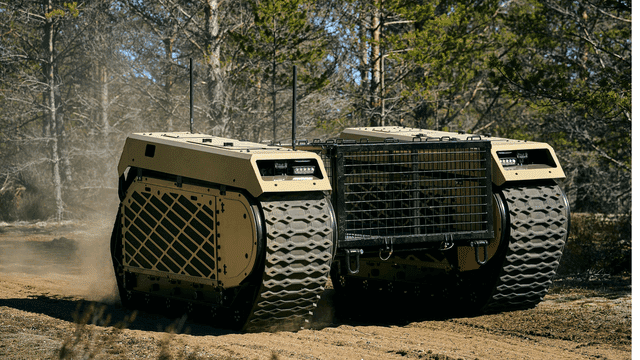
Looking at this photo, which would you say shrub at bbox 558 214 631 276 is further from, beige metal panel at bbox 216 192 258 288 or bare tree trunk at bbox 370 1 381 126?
beige metal panel at bbox 216 192 258 288

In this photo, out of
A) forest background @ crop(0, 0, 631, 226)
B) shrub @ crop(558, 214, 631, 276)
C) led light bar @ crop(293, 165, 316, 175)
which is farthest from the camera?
forest background @ crop(0, 0, 631, 226)

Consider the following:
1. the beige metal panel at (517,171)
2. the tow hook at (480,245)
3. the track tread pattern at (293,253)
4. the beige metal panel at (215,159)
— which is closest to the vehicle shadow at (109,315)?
the track tread pattern at (293,253)

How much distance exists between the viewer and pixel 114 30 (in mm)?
20281

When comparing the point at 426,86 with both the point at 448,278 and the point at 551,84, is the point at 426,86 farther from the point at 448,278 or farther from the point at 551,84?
the point at 448,278

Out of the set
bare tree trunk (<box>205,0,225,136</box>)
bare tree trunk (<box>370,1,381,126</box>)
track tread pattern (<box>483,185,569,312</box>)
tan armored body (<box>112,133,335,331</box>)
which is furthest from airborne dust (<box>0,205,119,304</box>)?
bare tree trunk (<box>370,1,381,126</box>)

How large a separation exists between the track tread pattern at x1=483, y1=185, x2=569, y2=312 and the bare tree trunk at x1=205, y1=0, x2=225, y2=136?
9.65 m

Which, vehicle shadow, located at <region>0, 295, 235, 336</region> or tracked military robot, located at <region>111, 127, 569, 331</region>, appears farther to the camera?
vehicle shadow, located at <region>0, 295, 235, 336</region>

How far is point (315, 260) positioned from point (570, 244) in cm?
849

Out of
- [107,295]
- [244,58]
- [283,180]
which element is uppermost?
[244,58]

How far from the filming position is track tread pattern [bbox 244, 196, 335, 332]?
20.7ft

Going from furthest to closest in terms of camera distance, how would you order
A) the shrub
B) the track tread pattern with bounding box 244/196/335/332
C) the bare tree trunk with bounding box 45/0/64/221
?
the bare tree trunk with bounding box 45/0/64/221, the shrub, the track tread pattern with bounding box 244/196/335/332

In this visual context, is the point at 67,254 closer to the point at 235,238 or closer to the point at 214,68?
the point at 214,68

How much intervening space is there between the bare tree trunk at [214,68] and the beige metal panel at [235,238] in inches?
391

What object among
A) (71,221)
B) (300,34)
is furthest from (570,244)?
(71,221)
